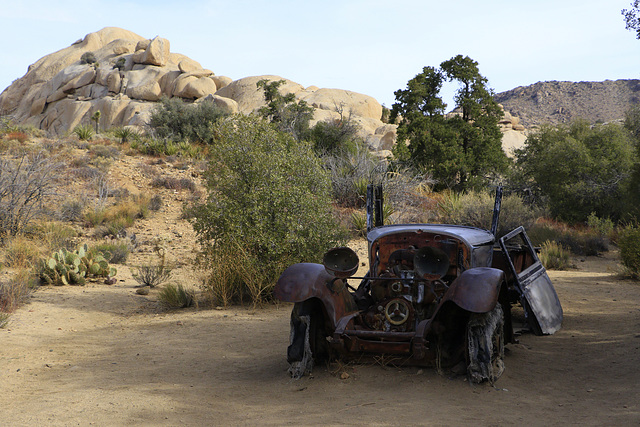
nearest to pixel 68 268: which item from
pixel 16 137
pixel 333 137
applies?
pixel 16 137

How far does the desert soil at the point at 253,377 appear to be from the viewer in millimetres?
4742

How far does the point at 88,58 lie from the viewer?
63.8 meters

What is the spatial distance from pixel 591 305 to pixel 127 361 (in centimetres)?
770

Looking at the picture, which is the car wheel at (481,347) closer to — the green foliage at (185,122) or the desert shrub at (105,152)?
the desert shrub at (105,152)

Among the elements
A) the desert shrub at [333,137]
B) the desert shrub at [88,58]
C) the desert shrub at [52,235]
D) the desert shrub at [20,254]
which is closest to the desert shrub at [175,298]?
the desert shrub at [20,254]

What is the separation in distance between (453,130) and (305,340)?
63.7ft

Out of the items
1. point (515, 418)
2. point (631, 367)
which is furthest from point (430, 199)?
point (515, 418)

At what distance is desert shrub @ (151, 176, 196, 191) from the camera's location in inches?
843

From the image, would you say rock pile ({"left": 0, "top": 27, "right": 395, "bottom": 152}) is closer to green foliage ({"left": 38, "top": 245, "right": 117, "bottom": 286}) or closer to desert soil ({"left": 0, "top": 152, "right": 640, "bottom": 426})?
green foliage ({"left": 38, "top": 245, "right": 117, "bottom": 286})

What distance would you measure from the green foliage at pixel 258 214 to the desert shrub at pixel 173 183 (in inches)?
434

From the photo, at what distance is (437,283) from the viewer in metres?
5.98

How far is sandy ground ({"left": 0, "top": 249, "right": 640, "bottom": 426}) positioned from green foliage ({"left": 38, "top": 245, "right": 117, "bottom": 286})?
6.80 feet

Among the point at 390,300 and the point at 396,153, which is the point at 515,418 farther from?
the point at 396,153

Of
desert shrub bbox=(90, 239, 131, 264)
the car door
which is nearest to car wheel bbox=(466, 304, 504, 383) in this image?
the car door
